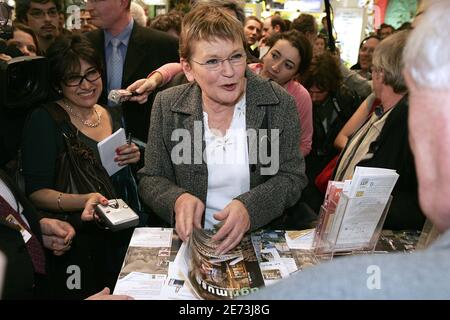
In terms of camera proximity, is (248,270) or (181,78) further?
(181,78)

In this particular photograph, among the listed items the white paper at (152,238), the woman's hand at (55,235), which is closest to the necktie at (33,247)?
the woman's hand at (55,235)

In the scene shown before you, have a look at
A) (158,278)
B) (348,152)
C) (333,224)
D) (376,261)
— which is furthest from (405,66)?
(348,152)

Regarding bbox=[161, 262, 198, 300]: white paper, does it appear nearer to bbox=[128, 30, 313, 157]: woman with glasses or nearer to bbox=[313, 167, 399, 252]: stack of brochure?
bbox=[313, 167, 399, 252]: stack of brochure

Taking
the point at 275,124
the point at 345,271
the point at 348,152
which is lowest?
the point at 348,152

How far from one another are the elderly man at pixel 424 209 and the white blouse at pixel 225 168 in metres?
1.03

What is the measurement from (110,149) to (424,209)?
1.56 metres

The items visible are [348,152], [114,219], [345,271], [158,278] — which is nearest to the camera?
[345,271]

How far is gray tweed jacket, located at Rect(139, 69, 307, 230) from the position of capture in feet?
5.38

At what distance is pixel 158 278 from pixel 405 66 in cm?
92

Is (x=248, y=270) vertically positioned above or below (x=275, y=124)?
below

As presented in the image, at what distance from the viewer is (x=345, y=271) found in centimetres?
53

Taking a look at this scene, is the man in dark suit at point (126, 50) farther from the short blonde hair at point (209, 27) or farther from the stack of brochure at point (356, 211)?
the stack of brochure at point (356, 211)

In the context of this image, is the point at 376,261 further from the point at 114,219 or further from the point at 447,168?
the point at 114,219

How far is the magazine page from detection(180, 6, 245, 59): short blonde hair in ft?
2.28
